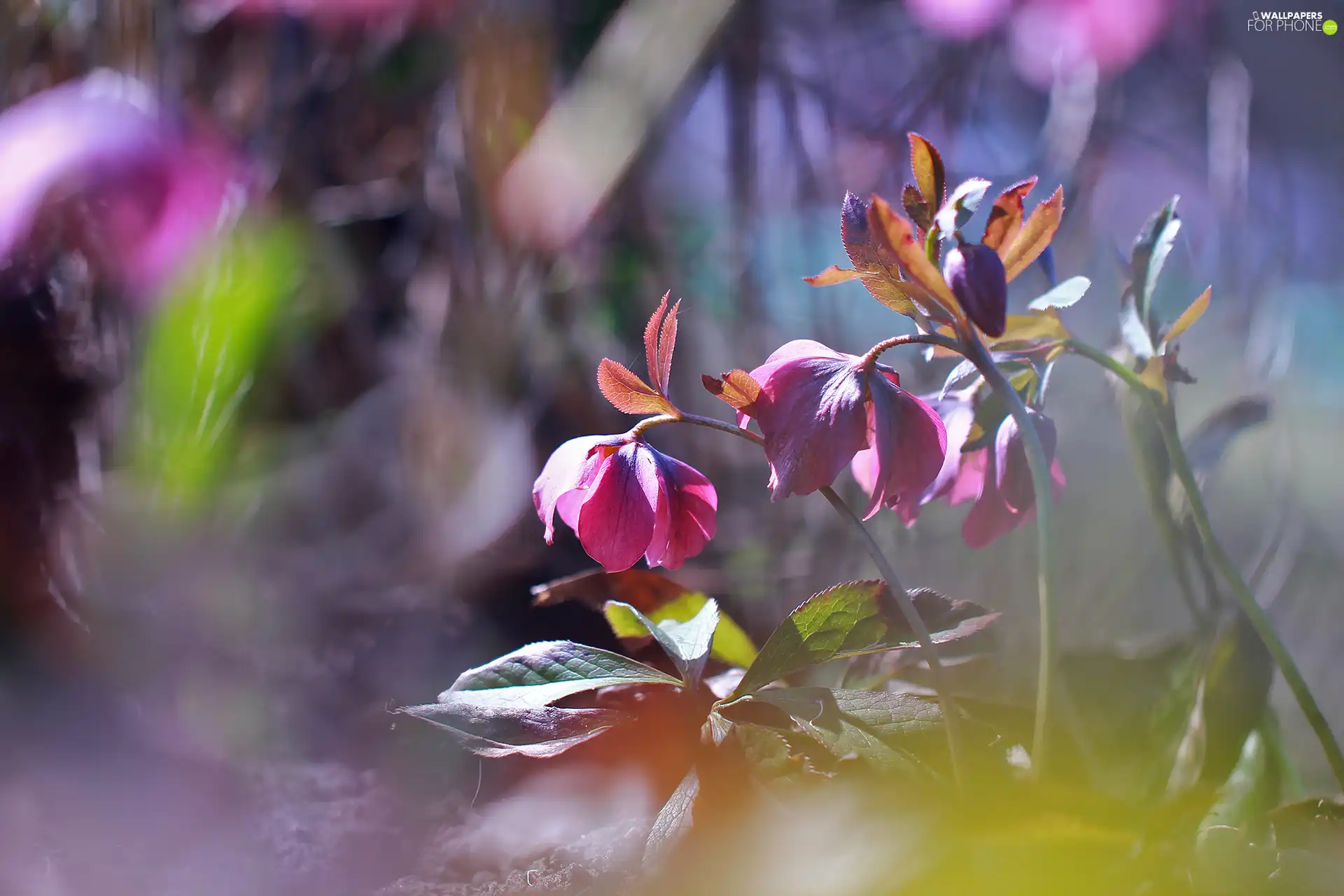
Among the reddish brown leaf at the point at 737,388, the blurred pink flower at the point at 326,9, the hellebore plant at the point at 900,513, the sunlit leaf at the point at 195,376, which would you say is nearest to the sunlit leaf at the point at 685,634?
the hellebore plant at the point at 900,513

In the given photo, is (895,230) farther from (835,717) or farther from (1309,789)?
(1309,789)

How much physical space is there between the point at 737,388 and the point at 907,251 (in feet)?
0.24

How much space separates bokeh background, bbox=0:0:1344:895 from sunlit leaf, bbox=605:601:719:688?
49 millimetres

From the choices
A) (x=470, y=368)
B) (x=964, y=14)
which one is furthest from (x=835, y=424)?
(x=964, y=14)

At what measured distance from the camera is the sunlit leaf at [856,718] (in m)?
0.32

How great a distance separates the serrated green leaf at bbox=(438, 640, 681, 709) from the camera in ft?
1.18

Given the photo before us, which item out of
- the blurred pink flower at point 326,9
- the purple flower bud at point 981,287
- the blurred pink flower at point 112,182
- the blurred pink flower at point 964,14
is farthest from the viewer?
the blurred pink flower at point 964,14

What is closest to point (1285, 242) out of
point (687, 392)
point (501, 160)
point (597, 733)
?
point (687, 392)

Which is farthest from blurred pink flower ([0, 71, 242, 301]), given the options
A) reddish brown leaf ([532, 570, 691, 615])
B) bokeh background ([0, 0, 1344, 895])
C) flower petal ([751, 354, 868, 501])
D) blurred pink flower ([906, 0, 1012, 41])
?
blurred pink flower ([906, 0, 1012, 41])

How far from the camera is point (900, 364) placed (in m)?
1.00

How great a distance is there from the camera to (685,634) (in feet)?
1.33

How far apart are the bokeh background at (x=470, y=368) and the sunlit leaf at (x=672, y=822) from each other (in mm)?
46

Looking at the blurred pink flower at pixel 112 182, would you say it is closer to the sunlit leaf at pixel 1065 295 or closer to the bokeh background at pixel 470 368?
the bokeh background at pixel 470 368

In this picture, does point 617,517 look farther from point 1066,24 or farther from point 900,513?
point 1066,24
